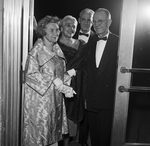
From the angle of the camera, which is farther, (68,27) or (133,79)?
(68,27)

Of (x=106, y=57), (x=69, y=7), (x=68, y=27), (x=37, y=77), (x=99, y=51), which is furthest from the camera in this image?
(x=69, y=7)

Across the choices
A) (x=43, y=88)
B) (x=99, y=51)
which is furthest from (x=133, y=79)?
(x=43, y=88)

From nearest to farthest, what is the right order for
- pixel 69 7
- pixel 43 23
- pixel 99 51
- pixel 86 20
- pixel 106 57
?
1. pixel 43 23
2. pixel 106 57
3. pixel 99 51
4. pixel 86 20
5. pixel 69 7

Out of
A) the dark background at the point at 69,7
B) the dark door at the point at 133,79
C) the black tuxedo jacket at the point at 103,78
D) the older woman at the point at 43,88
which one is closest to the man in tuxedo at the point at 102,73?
the black tuxedo jacket at the point at 103,78

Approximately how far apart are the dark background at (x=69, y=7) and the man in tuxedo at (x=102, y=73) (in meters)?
1.39

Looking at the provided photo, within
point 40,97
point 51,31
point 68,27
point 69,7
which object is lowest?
point 40,97

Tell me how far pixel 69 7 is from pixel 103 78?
1.85 m

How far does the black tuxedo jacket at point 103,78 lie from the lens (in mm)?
1963

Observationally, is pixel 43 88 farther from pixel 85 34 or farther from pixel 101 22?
pixel 85 34

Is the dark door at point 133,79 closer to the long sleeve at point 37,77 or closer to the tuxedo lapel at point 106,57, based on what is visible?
the tuxedo lapel at point 106,57

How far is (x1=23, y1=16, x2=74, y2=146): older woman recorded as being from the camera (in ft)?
5.56

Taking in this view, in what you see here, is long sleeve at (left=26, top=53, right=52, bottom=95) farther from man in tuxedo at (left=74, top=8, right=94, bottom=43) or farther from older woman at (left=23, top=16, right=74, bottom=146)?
man in tuxedo at (left=74, top=8, right=94, bottom=43)

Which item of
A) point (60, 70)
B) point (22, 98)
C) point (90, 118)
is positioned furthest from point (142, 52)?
point (22, 98)

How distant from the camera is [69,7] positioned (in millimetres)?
3451
